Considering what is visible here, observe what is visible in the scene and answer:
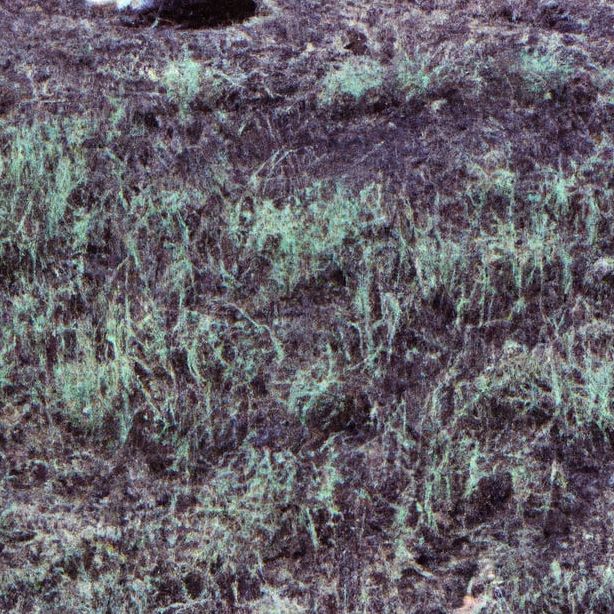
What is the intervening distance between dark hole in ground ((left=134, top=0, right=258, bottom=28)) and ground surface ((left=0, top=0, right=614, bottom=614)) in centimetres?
9

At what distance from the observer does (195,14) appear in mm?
3867

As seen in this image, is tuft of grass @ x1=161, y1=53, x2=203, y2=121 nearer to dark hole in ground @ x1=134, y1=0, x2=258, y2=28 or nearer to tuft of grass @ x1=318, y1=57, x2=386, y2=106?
dark hole in ground @ x1=134, y1=0, x2=258, y2=28

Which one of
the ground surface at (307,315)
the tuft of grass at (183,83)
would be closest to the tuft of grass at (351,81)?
the ground surface at (307,315)

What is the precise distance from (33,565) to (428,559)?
1.24 m

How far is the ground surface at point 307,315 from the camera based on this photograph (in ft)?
8.84

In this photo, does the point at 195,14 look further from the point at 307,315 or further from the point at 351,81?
the point at 307,315

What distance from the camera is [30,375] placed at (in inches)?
119

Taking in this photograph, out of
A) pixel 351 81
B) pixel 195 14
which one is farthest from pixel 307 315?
pixel 195 14

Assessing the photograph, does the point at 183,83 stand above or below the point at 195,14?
below

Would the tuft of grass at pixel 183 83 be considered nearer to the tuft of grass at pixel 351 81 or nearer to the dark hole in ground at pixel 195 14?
the dark hole in ground at pixel 195 14

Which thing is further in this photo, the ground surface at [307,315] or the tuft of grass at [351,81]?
the tuft of grass at [351,81]

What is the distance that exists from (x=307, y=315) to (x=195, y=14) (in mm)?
1641

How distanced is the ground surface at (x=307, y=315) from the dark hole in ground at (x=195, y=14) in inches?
3.5

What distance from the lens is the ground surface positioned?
2.70 meters
